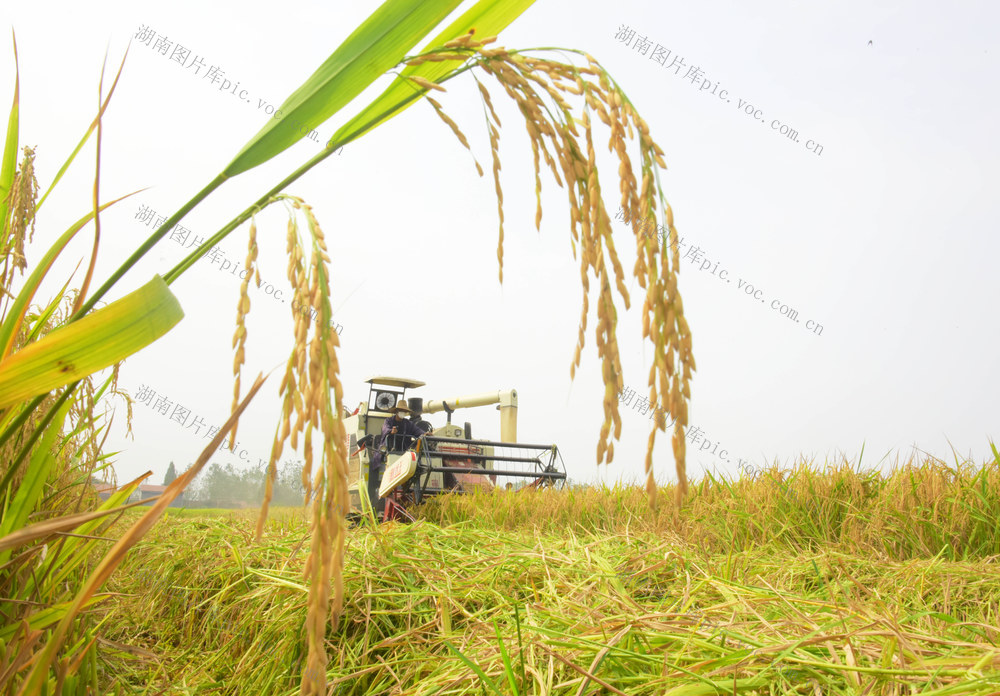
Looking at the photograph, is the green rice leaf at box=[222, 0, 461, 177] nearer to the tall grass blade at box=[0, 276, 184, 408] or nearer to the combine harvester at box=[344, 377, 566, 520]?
the tall grass blade at box=[0, 276, 184, 408]

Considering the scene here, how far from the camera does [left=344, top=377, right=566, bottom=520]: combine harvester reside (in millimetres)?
9133

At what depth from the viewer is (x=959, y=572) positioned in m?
2.98

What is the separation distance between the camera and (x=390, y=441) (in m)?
10.3

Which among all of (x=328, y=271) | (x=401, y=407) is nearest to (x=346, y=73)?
Result: (x=328, y=271)

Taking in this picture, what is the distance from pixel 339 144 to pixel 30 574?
4.73ft

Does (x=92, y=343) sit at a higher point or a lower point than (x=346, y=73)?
lower

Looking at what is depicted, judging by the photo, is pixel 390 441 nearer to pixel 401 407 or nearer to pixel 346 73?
pixel 401 407

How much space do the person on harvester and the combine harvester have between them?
0.08ft

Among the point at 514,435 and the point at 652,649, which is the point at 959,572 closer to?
the point at 652,649

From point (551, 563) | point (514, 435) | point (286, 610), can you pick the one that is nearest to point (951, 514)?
point (551, 563)

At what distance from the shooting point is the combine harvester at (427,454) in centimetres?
913

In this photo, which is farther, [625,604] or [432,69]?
[625,604]

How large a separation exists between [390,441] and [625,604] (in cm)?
871

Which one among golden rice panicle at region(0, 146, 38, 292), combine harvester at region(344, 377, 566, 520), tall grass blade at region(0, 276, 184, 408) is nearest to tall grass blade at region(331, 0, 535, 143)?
tall grass blade at region(0, 276, 184, 408)
